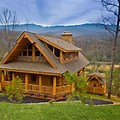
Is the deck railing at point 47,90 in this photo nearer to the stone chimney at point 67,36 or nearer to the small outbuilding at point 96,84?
the small outbuilding at point 96,84

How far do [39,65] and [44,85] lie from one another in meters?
2.09

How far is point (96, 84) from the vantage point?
23.4 meters

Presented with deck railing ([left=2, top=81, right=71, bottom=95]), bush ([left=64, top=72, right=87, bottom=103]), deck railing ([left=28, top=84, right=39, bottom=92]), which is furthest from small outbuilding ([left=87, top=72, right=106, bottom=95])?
bush ([left=64, top=72, right=87, bottom=103])

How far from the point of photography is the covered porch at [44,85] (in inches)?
708

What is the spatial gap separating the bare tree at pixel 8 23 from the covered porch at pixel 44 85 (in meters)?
12.6

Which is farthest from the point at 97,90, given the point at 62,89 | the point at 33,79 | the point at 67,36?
the point at 67,36

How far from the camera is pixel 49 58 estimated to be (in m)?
18.0

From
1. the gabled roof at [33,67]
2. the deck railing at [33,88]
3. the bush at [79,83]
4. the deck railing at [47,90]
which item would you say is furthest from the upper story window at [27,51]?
the bush at [79,83]

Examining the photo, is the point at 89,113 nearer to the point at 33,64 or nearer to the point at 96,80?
the point at 33,64

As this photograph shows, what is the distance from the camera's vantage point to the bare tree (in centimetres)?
→ 3192

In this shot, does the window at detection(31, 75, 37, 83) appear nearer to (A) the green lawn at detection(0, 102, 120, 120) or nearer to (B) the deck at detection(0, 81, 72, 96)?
(B) the deck at detection(0, 81, 72, 96)

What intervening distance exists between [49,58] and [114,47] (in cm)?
577

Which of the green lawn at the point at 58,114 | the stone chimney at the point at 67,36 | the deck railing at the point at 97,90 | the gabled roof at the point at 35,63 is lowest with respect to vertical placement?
the deck railing at the point at 97,90

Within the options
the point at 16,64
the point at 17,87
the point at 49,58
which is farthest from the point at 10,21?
the point at 17,87
